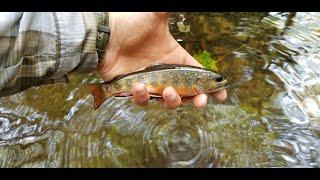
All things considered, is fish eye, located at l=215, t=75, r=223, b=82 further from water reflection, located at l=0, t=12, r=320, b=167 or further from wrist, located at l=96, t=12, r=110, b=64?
water reflection, located at l=0, t=12, r=320, b=167

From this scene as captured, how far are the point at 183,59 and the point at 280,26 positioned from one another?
2.57 metres

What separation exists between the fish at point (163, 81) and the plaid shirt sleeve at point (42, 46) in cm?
25

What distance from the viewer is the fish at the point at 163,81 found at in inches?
136

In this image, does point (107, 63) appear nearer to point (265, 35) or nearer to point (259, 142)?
point (259, 142)


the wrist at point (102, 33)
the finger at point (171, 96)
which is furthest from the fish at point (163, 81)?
the wrist at point (102, 33)

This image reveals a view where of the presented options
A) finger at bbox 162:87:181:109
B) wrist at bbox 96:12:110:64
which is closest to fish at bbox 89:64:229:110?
finger at bbox 162:87:181:109

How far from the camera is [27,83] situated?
3.18 metres

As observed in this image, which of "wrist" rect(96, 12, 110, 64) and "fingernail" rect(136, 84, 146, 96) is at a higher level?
"wrist" rect(96, 12, 110, 64)

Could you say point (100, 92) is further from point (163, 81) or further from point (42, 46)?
point (42, 46)

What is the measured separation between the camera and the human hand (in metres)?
3.54

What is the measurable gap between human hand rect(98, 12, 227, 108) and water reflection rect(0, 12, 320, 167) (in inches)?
34.2

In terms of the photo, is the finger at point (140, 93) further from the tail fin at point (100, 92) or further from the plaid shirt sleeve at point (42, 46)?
the plaid shirt sleeve at point (42, 46)

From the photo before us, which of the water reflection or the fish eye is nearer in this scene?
the fish eye
